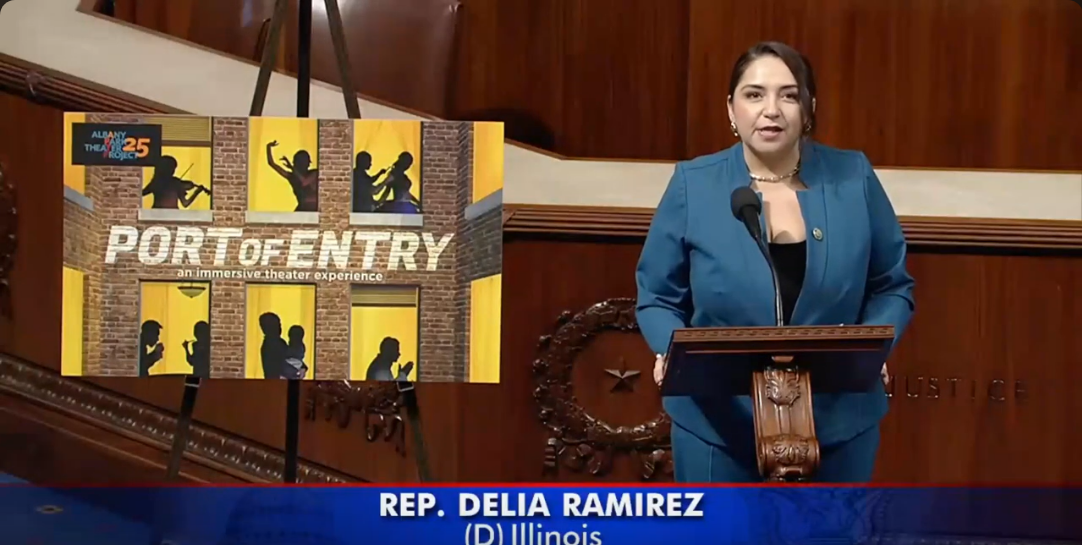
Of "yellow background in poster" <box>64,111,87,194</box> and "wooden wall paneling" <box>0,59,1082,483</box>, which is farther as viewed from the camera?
"wooden wall paneling" <box>0,59,1082,483</box>

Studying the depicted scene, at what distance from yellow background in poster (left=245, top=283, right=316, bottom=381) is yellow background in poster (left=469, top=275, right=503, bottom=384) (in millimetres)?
316

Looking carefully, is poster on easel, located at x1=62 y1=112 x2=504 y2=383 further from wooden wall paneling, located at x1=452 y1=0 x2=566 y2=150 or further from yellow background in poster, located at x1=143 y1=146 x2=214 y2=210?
wooden wall paneling, located at x1=452 y1=0 x2=566 y2=150

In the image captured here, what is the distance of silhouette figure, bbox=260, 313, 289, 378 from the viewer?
107 inches

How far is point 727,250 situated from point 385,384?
1020mm

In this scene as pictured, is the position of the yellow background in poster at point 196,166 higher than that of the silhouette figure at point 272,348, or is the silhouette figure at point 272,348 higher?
the yellow background in poster at point 196,166

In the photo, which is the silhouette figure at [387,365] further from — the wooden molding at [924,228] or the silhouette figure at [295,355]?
the wooden molding at [924,228]

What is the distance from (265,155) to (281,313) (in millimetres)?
314

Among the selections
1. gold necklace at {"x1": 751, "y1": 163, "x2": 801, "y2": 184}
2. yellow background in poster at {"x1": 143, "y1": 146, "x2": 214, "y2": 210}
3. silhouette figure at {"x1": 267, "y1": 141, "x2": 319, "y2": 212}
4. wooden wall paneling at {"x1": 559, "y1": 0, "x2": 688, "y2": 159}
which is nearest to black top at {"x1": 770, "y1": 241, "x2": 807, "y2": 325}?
gold necklace at {"x1": 751, "y1": 163, "x2": 801, "y2": 184}

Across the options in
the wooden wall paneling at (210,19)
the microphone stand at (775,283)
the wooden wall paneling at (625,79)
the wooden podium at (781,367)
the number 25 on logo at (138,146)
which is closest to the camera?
the wooden podium at (781,367)

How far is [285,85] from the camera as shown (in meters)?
3.32

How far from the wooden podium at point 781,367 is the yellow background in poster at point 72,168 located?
1.25 meters

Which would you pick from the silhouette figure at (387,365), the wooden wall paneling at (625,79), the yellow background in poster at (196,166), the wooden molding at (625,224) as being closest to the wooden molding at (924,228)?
the wooden molding at (625,224)

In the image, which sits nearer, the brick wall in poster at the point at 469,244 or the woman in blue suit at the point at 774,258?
the woman in blue suit at the point at 774,258

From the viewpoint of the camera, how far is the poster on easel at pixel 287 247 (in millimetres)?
2717
